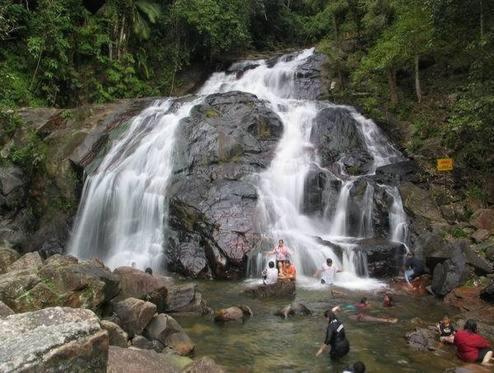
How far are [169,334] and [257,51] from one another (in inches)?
1164

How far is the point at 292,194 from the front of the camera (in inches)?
715

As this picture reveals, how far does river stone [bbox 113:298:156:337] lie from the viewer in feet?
29.8

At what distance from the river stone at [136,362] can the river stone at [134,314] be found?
6.70 feet

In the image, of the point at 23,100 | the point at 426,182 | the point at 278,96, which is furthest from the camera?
the point at 278,96

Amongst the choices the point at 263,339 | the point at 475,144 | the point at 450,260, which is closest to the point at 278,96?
the point at 475,144

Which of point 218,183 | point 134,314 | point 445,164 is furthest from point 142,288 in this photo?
point 445,164

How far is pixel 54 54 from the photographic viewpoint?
24859 mm

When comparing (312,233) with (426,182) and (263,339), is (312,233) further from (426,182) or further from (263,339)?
(263,339)

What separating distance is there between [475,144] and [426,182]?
2251 millimetres

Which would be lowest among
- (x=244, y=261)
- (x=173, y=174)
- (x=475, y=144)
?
(x=244, y=261)

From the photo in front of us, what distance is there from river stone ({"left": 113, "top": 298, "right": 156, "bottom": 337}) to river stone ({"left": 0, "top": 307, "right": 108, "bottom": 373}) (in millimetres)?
5160

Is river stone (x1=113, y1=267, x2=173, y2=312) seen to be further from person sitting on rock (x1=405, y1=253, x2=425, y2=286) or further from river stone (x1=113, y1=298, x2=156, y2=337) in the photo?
person sitting on rock (x1=405, y1=253, x2=425, y2=286)

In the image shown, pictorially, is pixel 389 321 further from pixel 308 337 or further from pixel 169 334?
pixel 169 334

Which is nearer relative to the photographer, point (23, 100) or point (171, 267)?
point (171, 267)
